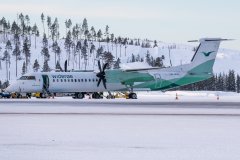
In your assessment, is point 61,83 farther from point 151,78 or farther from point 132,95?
point 151,78

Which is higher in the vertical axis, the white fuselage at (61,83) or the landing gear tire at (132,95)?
the white fuselage at (61,83)

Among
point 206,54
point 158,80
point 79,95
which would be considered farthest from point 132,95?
point 206,54

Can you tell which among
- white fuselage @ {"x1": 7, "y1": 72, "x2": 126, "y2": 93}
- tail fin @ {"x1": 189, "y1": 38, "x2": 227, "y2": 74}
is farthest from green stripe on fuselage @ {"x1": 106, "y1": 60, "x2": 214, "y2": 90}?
white fuselage @ {"x1": 7, "y1": 72, "x2": 126, "y2": 93}

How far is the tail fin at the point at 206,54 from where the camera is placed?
243ft

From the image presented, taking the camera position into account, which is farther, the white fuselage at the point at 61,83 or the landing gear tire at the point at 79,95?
the landing gear tire at the point at 79,95

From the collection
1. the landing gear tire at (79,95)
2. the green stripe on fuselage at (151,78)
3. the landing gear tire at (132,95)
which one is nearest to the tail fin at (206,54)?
the green stripe on fuselage at (151,78)

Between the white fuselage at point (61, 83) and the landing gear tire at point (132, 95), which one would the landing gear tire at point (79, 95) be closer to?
the white fuselage at point (61, 83)

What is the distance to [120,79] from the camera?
71.2 metres

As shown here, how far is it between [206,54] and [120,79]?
487 inches
